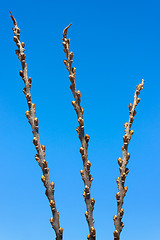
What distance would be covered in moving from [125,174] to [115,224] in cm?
84

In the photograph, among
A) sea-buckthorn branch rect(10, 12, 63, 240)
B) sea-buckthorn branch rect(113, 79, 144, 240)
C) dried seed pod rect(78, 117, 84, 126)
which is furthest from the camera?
dried seed pod rect(78, 117, 84, 126)

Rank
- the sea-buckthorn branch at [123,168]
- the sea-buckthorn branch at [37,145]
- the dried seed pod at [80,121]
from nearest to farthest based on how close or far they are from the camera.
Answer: the sea-buckthorn branch at [37,145] → the sea-buckthorn branch at [123,168] → the dried seed pod at [80,121]

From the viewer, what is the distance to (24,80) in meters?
5.47

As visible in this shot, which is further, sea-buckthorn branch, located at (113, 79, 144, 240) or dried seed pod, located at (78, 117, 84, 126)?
dried seed pod, located at (78, 117, 84, 126)

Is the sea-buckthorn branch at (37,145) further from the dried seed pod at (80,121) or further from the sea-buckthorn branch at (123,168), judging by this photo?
the sea-buckthorn branch at (123,168)

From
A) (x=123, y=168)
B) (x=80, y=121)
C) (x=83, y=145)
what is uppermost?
Answer: (x=80, y=121)

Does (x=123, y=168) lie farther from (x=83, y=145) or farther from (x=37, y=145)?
(x=37, y=145)

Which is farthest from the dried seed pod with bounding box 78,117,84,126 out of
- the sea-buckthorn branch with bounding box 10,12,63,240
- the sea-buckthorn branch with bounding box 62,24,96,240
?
the sea-buckthorn branch with bounding box 10,12,63,240

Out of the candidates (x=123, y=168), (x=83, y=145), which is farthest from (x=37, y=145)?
(x=123, y=168)

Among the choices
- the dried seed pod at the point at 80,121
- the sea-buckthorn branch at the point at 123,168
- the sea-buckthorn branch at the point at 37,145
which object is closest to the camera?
the sea-buckthorn branch at the point at 37,145

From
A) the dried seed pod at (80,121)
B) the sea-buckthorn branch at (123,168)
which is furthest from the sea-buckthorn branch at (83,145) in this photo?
the sea-buckthorn branch at (123,168)

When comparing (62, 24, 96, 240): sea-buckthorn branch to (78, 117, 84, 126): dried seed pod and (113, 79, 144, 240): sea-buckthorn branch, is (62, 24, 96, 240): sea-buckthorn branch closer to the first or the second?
(78, 117, 84, 126): dried seed pod

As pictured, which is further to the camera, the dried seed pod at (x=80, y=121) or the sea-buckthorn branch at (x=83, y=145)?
the dried seed pod at (x=80, y=121)

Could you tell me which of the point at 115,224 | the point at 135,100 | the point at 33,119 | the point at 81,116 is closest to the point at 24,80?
the point at 33,119
